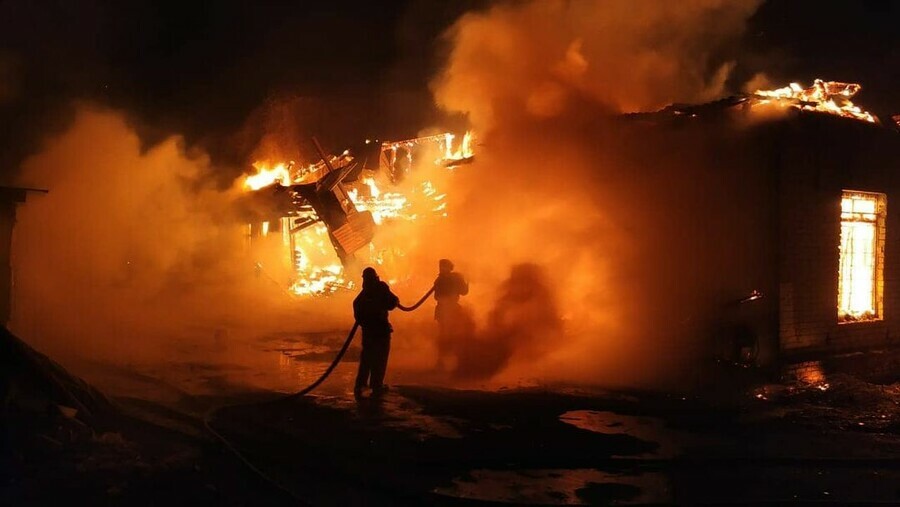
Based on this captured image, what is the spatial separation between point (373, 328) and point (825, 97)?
8.41 meters

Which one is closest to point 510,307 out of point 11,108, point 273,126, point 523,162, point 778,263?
point 523,162

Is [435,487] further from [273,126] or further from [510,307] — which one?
[273,126]

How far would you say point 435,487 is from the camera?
18.7 ft

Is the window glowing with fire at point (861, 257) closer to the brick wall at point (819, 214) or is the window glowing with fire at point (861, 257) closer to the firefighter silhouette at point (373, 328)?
the brick wall at point (819, 214)

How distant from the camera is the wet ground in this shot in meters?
5.76

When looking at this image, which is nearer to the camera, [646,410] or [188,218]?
[646,410]

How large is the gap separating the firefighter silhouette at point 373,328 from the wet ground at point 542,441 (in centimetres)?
37

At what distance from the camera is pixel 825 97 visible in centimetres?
1152

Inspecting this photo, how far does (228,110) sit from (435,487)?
2406cm

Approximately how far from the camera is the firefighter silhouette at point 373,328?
362 inches

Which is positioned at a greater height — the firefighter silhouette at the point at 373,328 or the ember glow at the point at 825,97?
the ember glow at the point at 825,97

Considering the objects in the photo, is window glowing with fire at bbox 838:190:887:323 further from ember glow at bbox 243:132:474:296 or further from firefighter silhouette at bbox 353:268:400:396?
firefighter silhouette at bbox 353:268:400:396

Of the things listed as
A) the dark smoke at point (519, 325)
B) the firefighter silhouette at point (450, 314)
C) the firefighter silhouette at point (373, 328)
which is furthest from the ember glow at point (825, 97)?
the firefighter silhouette at point (373, 328)

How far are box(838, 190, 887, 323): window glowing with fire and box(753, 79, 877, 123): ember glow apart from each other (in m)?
1.41
